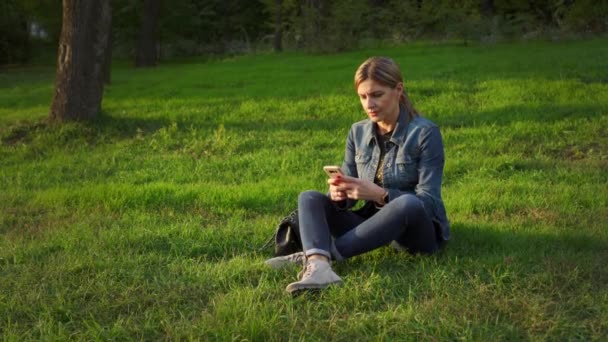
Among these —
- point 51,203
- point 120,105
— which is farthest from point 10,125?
point 51,203

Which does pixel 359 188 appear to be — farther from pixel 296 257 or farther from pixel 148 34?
pixel 148 34

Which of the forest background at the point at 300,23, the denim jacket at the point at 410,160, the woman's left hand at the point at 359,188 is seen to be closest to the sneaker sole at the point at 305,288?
the woman's left hand at the point at 359,188

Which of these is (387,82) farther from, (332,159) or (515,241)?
(332,159)

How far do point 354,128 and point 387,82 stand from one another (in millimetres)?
587

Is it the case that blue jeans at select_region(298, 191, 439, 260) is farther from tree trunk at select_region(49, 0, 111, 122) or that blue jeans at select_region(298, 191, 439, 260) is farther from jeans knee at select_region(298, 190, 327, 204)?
tree trunk at select_region(49, 0, 111, 122)

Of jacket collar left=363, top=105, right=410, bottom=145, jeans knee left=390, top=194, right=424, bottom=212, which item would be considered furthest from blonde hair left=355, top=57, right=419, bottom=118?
jeans knee left=390, top=194, right=424, bottom=212

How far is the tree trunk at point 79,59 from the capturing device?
11.1m

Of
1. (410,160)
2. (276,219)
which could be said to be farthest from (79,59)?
(410,160)

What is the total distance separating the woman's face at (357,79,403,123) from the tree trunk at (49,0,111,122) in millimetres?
7703

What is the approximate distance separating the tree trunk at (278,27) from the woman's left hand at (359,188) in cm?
2790

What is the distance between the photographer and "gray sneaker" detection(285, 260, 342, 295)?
13.4 ft

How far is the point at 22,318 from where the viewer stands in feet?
12.9

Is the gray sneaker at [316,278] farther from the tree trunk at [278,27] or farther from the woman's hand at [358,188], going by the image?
the tree trunk at [278,27]

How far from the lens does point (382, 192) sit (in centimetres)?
454
